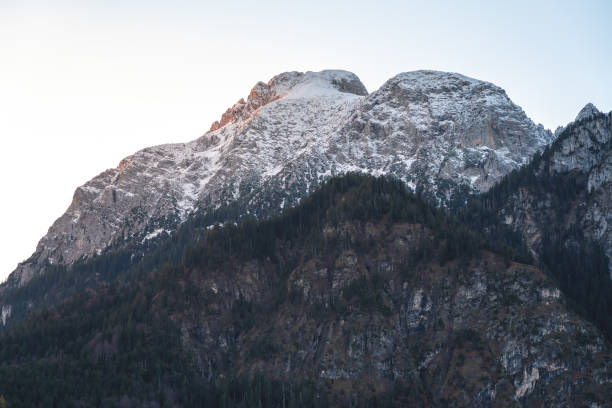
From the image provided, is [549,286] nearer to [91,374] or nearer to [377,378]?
[377,378]

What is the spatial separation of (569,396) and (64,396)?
117576 mm

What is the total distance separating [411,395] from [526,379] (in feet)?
90.7

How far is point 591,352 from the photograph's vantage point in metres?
173

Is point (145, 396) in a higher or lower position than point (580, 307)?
lower

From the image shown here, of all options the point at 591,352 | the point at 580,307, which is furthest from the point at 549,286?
the point at 591,352

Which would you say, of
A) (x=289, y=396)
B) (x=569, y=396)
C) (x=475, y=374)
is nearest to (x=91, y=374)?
(x=289, y=396)

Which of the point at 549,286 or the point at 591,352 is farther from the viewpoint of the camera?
the point at 549,286

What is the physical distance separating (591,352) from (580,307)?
19.1m

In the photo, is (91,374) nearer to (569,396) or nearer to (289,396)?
(289,396)

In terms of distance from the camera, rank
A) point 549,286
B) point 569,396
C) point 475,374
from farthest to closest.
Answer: point 549,286
point 475,374
point 569,396

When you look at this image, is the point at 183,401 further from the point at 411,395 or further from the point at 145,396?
the point at 411,395

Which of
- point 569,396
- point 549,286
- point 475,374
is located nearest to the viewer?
Result: point 569,396

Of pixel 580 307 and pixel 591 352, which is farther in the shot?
pixel 580 307

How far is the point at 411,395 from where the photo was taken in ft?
602
